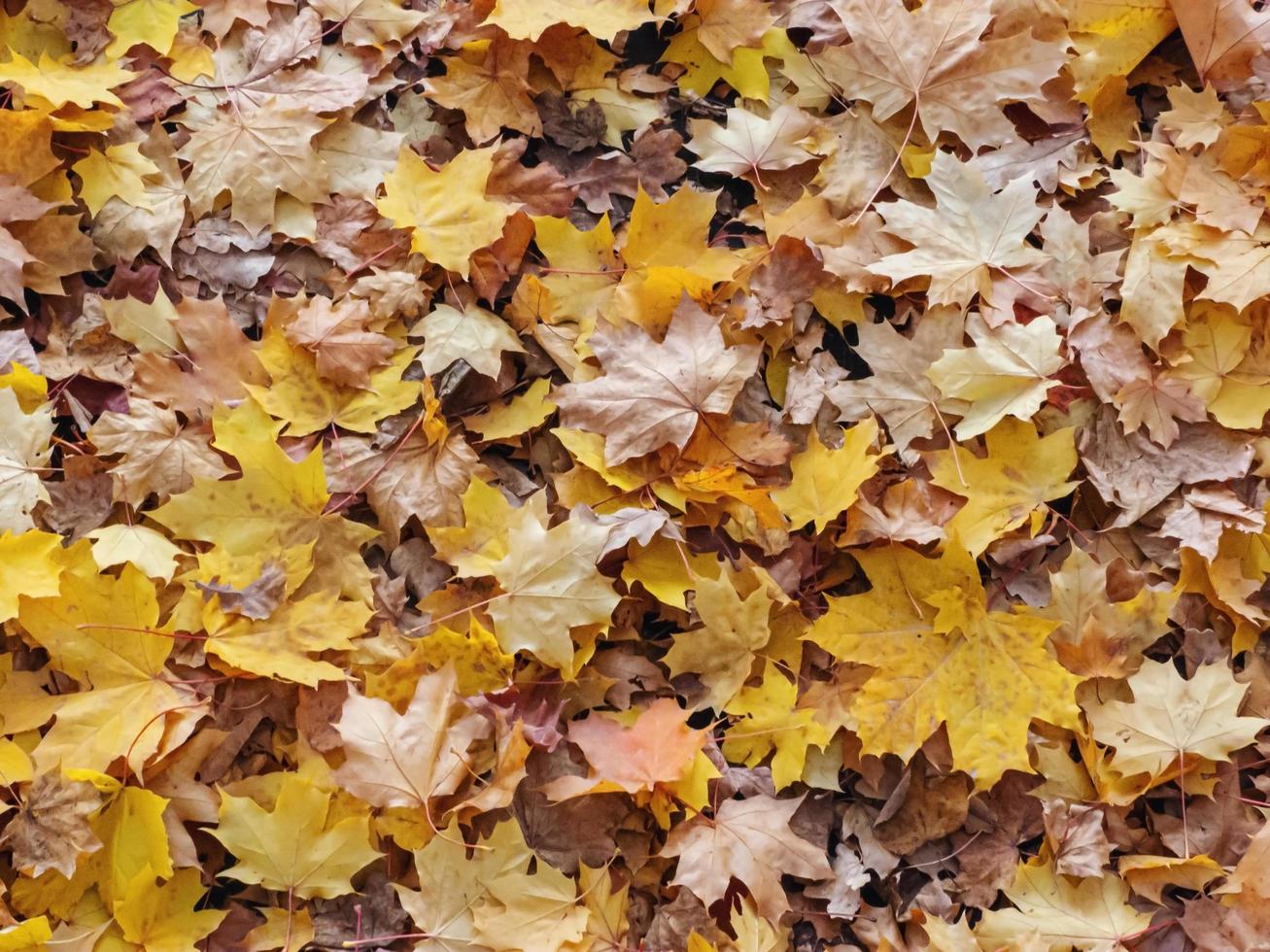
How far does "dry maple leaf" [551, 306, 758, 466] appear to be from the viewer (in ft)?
5.57

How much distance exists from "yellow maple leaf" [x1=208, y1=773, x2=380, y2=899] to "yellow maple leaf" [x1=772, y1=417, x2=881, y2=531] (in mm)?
867

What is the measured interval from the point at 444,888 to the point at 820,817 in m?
0.62

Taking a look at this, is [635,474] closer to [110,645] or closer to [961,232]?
[961,232]

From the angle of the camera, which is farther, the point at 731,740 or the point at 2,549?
the point at 731,740

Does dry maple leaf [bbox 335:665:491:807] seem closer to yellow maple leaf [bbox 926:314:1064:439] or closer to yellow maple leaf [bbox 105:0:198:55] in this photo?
yellow maple leaf [bbox 926:314:1064:439]

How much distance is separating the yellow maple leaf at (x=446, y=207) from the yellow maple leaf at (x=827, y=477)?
26.7 inches

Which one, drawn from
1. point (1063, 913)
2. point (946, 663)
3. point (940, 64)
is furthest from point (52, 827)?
point (940, 64)

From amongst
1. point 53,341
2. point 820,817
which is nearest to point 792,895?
point 820,817

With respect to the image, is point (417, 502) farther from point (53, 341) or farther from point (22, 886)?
point (22, 886)

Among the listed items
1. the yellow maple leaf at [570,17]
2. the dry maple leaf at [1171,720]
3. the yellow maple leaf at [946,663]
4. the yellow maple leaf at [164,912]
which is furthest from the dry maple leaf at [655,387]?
the yellow maple leaf at [164,912]

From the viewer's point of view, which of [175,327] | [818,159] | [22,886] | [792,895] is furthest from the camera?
[818,159]

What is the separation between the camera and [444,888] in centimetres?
154

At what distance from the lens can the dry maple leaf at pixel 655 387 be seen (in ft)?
5.57

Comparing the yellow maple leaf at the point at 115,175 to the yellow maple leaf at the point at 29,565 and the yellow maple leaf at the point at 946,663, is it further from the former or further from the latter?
the yellow maple leaf at the point at 946,663
